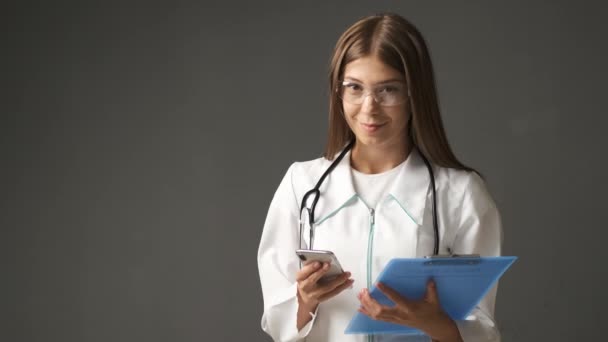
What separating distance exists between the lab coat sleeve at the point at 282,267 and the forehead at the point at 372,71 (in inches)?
14.4

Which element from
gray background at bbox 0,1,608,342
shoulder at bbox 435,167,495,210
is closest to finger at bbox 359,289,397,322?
shoulder at bbox 435,167,495,210

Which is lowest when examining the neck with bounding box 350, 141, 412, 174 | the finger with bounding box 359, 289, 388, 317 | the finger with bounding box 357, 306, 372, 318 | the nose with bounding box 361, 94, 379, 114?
the finger with bounding box 357, 306, 372, 318

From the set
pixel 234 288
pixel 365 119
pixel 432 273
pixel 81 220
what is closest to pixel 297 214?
pixel 365 119

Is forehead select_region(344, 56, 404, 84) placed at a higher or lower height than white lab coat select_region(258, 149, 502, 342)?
higher

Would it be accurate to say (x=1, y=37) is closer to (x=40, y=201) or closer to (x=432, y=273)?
(x=40, y=201)

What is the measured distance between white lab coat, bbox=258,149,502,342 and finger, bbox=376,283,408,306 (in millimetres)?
156

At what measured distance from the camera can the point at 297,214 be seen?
2.08m

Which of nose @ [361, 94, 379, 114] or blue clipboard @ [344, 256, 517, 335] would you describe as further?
nose @ [361, 94, 379, 114]

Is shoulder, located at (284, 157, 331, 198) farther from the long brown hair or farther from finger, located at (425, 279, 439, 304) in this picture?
finger, located at (425, 279, 439, 304)

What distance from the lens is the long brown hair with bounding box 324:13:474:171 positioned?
1914 millimetres

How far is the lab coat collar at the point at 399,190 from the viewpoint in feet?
6.48

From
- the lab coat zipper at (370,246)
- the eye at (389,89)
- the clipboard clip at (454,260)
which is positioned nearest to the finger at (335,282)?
the lab coat zipper at (370,246)

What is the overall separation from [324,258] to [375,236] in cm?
26

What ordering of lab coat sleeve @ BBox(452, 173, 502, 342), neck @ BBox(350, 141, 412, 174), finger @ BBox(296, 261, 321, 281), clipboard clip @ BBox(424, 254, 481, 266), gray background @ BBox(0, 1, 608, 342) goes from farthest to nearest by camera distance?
gray background @ BBox(0, 1, 608, 342)
neck @ BBox(350, 141, 412, 174)
lab coat sleeve @ BBox(452, 173, 502, 342)
finger @ BBox(296, 261, 321, 281)
clipboard clip @ BBox(424, 254, 481, 266)
